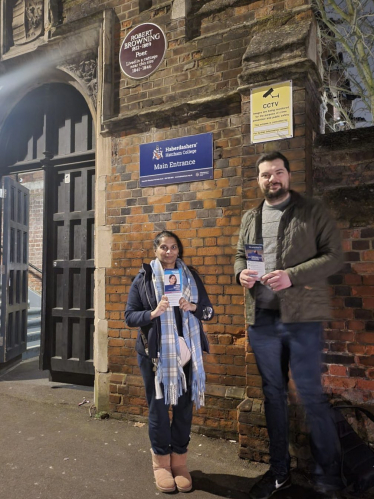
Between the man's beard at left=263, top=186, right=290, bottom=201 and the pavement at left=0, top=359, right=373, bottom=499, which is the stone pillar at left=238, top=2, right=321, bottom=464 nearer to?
the pavement at left=0, top=359, right=373, bottom=499

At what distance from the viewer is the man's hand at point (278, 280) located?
2.48m

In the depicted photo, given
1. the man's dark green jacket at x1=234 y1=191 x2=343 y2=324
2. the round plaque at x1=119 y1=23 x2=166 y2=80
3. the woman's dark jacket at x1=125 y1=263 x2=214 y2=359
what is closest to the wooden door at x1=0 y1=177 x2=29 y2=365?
the round plaque at x1=119 y1=23 x2=166 y2=80

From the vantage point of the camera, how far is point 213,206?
151 inches

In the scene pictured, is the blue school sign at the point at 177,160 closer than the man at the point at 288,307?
No

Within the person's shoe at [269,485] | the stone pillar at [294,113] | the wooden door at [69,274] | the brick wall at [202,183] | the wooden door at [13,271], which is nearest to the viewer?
the person's shoe at [269,485]

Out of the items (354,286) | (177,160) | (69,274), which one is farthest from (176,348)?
(69,274)

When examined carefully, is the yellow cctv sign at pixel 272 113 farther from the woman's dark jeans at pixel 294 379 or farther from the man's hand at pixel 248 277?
the woman's dark jeans at pixel 294 379

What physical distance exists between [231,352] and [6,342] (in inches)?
162

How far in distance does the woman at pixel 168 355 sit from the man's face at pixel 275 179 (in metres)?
0.74

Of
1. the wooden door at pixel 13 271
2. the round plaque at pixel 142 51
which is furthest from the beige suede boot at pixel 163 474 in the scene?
the wooden door at pixel 13 271

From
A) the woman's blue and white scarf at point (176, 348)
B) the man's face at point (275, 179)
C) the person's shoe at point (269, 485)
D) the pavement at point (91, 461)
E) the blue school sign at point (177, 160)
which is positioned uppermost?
the blue school sign at point (177, 160)

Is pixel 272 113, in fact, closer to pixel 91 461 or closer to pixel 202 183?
pixel 202 183

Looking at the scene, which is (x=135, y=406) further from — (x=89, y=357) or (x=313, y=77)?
(x=313, y=77)

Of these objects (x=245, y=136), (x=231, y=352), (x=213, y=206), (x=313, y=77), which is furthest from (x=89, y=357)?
(x=313, y=77)
